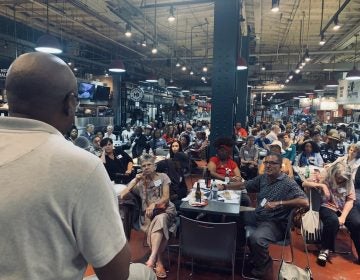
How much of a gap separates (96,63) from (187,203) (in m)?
12.3

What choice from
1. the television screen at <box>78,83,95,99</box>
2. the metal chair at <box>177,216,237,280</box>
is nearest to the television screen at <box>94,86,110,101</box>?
the television screen at <box>78,83,95,99</box>

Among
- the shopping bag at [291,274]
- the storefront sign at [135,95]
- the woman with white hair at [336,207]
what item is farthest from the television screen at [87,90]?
the shopping bag at [291,274]

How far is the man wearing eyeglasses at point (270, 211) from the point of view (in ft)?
11.2

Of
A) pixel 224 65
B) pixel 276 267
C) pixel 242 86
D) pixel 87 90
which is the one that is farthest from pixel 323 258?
pixel 87 90

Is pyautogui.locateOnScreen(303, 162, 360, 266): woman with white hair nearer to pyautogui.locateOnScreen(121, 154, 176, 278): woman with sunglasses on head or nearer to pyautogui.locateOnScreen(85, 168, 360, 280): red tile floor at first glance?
pyautogui.locateOnScreen(85, 168, 360, 280): red tile floor

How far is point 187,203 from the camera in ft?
12.0

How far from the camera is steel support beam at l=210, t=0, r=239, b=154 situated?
6.57 metres

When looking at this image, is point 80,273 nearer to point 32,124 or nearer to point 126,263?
point 126,263

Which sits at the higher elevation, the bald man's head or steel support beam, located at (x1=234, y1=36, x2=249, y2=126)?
steel support beam, located at (x1=234, y1=36, x2=249, y2=126)

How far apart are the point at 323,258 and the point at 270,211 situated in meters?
0.99

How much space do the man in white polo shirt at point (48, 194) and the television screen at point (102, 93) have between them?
1422 centimetres

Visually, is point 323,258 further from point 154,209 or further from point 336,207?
point 154,209

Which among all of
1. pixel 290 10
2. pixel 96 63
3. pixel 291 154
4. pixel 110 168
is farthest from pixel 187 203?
pixel 96 63

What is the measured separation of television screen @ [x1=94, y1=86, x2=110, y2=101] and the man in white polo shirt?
14223 millimetres
